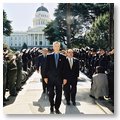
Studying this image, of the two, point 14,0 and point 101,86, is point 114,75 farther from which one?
point 14,0

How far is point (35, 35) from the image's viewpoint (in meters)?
21.2

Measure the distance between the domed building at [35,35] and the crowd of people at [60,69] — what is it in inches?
4.2

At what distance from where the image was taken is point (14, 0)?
69.3 ft

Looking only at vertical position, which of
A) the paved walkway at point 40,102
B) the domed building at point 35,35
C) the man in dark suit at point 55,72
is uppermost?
the domed building at point 35,35

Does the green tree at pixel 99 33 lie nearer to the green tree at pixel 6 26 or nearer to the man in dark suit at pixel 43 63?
the man in dark suit at pixel 43 63

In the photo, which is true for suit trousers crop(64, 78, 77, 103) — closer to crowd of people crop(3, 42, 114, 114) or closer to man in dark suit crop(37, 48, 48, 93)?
crowd of people crop(3, 42, 114, 114)

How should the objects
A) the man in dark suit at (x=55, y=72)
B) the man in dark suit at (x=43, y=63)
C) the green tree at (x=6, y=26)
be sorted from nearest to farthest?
the man in dark suit at (x=55, y=72) → the green tree at (x=6, y=26) → the man in dark suit at (x=43, y=63)

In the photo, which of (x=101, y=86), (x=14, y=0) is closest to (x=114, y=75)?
(x=101, y=86)

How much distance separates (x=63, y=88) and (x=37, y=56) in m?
0.61

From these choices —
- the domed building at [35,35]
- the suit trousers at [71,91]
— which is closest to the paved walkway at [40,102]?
the suit trousers at [71,91]

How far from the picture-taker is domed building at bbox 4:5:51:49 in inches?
830

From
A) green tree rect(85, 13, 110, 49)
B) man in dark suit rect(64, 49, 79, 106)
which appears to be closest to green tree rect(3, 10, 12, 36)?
man in dark suit rect(64, 49, 79, 106)

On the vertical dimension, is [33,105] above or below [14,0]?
below

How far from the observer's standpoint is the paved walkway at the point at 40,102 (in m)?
21.0
